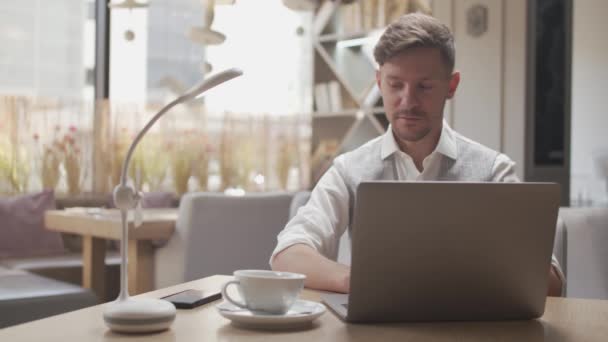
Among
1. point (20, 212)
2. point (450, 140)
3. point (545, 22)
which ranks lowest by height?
point (20, 212)

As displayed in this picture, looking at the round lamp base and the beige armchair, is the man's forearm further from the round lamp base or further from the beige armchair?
the beige armchair

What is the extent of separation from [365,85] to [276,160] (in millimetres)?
946

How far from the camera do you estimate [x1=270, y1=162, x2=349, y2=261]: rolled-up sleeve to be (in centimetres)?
170

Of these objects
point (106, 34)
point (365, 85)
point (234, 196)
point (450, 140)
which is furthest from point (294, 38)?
point (450, 140)

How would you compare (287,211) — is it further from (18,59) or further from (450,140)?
(18,59)

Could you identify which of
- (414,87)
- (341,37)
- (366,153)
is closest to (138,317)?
(414,87)

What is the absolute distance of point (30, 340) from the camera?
1017 millimetres

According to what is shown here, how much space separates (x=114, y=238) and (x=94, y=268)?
0.41 meters

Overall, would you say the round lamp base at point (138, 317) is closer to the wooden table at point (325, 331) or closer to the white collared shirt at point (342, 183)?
the wooden table at point (325, 331)

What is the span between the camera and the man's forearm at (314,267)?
1.46 meters

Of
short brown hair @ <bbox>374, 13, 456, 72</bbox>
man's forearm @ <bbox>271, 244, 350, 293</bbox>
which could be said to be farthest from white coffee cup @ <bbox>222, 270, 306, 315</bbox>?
short brown hair @ <bbox>374, 13, 456, 72</bbox>

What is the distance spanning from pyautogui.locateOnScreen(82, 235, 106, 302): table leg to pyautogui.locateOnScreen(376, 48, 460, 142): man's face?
7.35 ft

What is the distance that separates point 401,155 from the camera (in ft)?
6.20

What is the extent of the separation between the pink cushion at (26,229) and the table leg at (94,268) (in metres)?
1.14
